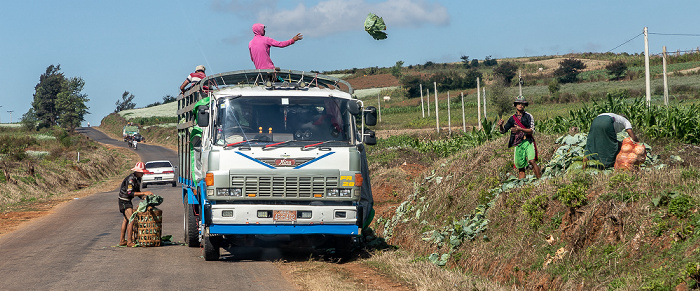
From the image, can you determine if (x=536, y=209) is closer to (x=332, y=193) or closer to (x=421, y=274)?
(x=421, y=274)

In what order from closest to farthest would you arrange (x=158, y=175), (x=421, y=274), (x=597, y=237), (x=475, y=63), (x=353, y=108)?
(x=597, y=237)
(x=421, y=274)
(x=353, y=108)
(x=158, y=175)
(x=475, y=63)

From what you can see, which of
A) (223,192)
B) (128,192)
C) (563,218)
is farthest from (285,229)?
(128,192)

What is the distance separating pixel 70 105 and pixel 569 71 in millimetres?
75695

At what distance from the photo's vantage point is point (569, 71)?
10075 cm

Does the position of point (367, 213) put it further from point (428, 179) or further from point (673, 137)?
point (673, 137)

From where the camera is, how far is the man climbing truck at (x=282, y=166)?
11297 mm

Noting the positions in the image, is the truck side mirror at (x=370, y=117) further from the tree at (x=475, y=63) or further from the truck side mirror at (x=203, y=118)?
the tree at (x=475, y=63)

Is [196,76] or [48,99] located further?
[48,99]

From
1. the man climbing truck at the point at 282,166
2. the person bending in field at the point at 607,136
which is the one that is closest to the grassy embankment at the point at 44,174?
the man climbing truck at the point at 282,166

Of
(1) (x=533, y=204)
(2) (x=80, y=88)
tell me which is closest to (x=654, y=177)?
(1) (x=533, y=204)

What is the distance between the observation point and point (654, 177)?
9430mm

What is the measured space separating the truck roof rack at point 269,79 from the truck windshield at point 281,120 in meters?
0.76

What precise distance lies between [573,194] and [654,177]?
3.37 feet

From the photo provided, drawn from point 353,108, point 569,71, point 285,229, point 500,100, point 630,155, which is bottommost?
point 285,229
